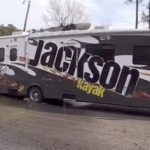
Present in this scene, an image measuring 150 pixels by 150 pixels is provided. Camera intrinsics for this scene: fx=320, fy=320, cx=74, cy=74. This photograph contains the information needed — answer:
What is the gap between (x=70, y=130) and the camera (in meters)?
7.50

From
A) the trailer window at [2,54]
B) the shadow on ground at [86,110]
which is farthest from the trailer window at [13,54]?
the shadow on ground at [86,110]

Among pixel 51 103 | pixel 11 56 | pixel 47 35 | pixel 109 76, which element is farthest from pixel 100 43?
pixel 11 56

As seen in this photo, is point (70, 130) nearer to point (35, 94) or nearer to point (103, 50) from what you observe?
point (103, 50)

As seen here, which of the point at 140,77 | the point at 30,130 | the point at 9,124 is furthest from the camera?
the point at 140,77

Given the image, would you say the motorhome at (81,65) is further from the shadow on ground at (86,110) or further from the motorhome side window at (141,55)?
the shadow on ground at (86,110)

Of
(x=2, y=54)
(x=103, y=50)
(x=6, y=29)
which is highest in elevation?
(x=6, y=29)

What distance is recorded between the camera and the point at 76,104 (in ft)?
41.5

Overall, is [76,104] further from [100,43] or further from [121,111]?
[100,43]

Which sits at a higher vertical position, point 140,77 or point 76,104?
point 140,77

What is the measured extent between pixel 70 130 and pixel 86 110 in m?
3.68

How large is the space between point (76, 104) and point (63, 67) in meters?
1.90

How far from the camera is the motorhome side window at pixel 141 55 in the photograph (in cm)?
998

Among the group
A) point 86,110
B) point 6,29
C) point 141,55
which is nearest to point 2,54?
point 86,110

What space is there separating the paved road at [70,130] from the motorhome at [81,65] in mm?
774
